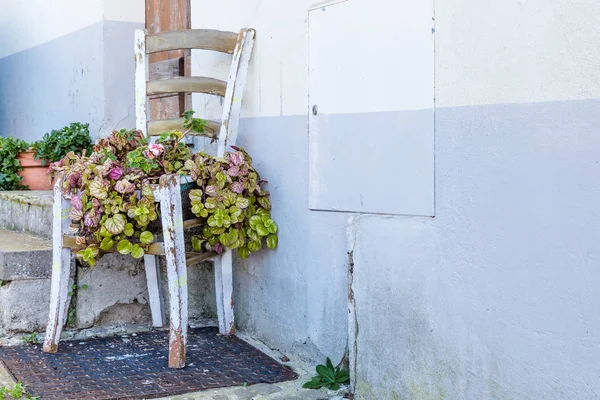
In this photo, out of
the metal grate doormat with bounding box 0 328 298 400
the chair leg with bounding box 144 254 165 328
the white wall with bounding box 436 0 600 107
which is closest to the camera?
the white wall with bounding box 436 0 600 107

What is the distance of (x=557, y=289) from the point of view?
2.17 metres

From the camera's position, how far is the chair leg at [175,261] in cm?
311

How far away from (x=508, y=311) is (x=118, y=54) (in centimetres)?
369

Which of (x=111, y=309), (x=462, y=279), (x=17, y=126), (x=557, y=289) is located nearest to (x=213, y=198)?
(x=111, y=309)

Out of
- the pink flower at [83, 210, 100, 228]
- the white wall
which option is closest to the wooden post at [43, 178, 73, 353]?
the pink flower at [83, 210, 100, 228]

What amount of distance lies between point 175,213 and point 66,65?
3.09 m

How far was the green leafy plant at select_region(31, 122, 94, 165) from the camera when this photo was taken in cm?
510

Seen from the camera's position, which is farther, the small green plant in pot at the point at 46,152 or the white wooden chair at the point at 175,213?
the small green plant in pot at the point at 46,152

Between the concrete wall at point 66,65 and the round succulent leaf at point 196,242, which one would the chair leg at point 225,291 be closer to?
the round succulent leaf at point 196,242

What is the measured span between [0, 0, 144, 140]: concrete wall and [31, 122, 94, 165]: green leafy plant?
15cm

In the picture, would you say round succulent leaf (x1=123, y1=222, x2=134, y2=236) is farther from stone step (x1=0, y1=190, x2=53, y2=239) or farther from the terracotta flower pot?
the terracotta flower pot

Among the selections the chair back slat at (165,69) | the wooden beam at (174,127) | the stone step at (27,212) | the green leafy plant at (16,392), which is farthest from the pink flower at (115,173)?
the chair back slat at (165,69)

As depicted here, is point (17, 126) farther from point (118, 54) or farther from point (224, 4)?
point (224, 4)

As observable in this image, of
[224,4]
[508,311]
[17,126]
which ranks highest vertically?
[224,4]
